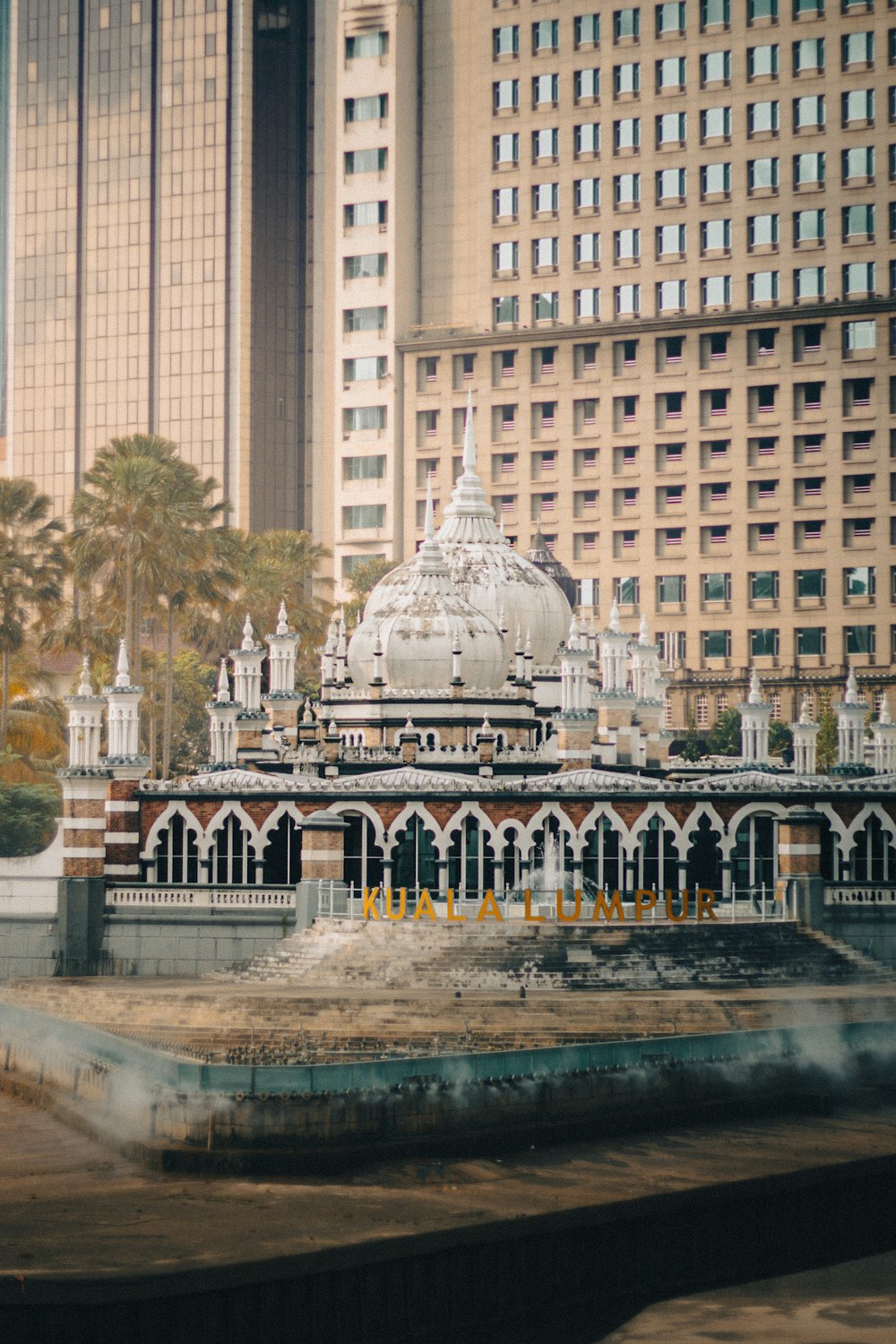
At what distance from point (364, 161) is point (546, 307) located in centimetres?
1784

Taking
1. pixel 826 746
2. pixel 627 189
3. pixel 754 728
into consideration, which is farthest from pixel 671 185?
pixel 754 728

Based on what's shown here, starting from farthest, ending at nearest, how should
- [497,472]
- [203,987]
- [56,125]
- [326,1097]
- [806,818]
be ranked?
1. [56,125]
2. [497,472]
3. [806,818]
4. [203,987]
5. [326,1097]

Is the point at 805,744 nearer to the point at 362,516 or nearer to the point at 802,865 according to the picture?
the point at 802,865

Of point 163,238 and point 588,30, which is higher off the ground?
point 588,30

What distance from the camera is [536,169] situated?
146 meters

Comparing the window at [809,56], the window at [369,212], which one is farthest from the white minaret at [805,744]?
the window at [369,212]

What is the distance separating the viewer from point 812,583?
5369 inches

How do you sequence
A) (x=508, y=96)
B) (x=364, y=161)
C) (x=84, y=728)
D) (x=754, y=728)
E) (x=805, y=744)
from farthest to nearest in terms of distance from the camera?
(x=364, y=161)
(x=508, y=96)
(x=805, y=744)
(x=754, y=728)
(x=84, y=728)

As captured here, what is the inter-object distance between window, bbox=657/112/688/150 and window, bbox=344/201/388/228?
20450mm

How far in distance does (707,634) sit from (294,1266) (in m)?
107

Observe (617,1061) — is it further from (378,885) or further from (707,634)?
(707,634)

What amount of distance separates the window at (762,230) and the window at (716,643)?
81.2 feet

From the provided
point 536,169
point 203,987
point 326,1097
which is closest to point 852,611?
point 536,169

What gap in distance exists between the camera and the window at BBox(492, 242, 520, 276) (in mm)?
146500
